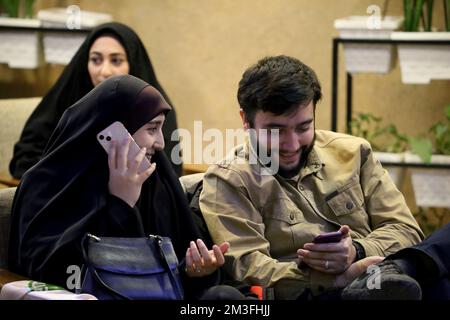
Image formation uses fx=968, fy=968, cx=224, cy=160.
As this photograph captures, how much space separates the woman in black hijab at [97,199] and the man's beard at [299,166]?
0.31m

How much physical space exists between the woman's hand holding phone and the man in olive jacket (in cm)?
26

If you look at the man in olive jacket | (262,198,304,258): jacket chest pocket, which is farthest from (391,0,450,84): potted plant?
(262,198,304,258): jacket chest pocket

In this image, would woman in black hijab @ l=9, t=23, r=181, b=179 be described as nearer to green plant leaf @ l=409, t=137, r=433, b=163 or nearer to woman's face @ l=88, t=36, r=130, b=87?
woman's face @ l=88, t=36, r=130, b=87

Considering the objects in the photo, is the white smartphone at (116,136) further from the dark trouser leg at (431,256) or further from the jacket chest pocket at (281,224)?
the dark trouser leg at (431,256)

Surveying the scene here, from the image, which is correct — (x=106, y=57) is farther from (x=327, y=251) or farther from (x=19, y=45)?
(x=327, y=251)

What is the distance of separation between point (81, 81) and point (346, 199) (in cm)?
183

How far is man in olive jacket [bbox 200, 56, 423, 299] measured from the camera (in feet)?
8.62

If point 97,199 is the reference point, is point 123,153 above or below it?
above

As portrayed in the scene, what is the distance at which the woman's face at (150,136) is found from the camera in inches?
103

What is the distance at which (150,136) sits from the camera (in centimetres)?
262

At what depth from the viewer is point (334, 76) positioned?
4.40m

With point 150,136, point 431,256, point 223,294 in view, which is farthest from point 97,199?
point 431,256
